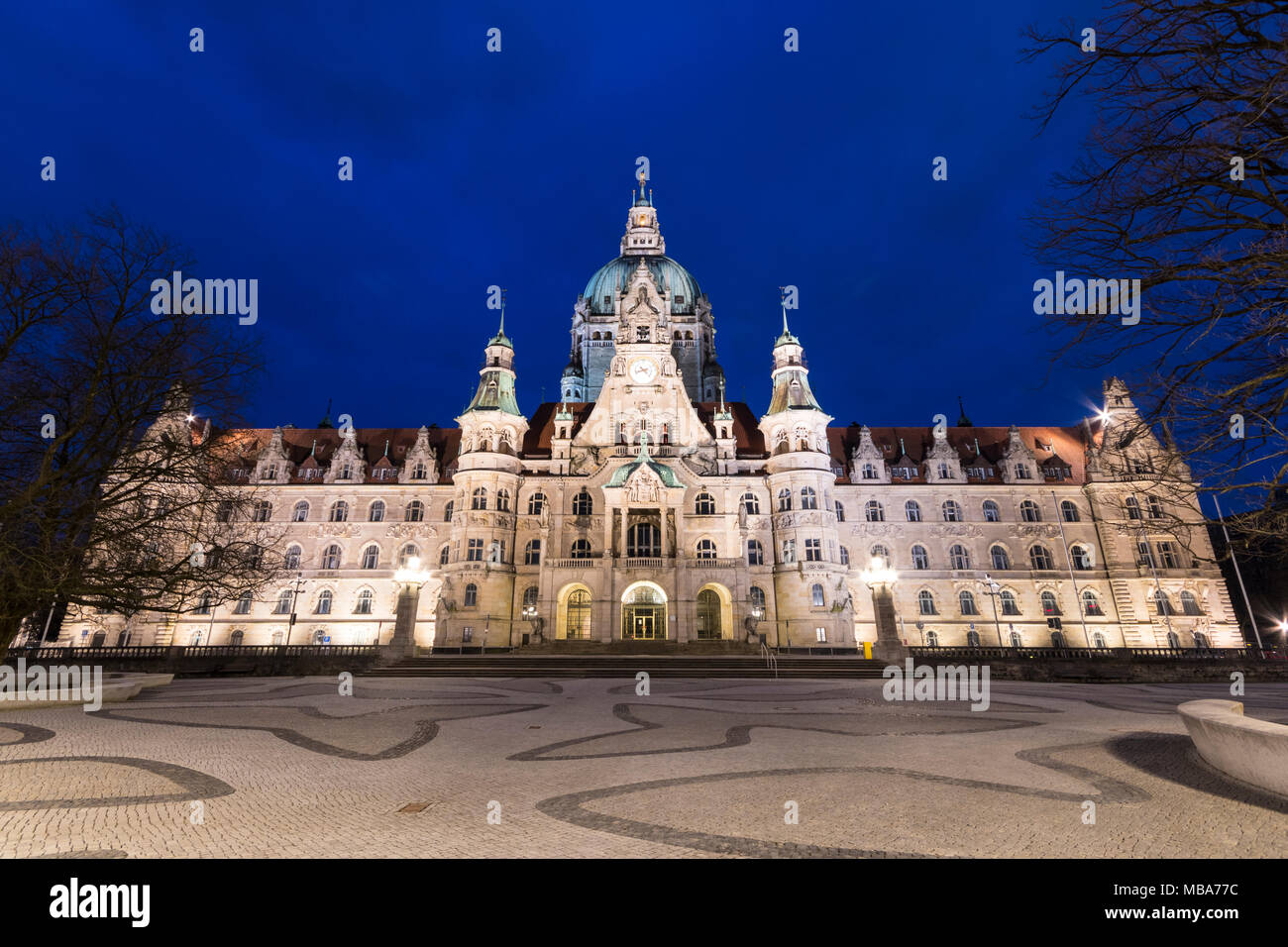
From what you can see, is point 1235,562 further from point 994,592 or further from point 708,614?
point 708,614

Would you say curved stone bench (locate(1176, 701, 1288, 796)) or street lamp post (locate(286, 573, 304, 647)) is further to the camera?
street lamp post (locate(286, 573, 304, 647))

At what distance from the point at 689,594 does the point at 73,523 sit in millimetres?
30560

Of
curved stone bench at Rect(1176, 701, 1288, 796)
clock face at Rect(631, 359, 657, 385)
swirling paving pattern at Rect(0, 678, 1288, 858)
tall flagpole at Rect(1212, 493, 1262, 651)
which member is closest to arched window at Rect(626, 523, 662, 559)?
clock face at Rect(631, 359, 657, 385)

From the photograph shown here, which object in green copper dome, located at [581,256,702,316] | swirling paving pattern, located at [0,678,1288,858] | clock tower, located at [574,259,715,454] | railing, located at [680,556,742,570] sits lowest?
swirling paving pattern, located at [0,678,1288,858]

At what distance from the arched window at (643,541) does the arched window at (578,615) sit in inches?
173

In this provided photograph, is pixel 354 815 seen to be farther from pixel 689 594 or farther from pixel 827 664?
pixel 689 594

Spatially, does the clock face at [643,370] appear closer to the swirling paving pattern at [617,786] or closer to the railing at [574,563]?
the railing at [574,563]

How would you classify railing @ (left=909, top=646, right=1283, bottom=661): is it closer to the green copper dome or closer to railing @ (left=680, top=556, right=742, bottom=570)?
railing @ (left=680, top=556, right=742, bottom=570)

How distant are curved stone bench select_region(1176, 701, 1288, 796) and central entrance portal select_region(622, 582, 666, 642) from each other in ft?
102

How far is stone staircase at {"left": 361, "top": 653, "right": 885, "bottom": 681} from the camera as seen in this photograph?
2672cm

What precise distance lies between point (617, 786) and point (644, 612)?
32.1 metres

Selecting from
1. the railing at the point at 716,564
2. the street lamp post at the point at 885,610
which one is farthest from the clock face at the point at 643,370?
the street lamp post at the point at 885,610

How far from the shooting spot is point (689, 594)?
38.0m
